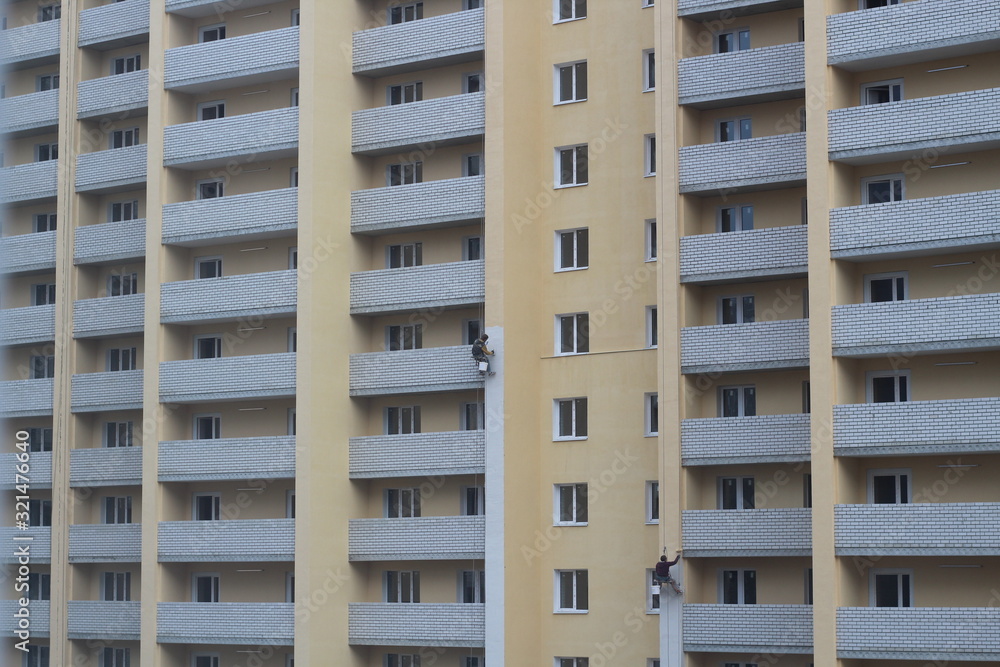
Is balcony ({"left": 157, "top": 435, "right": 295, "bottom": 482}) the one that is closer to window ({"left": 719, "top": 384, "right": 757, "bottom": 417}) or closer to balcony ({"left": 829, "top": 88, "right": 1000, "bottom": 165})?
window ({"left": 719, "top": 384, "right": 757, "bottom": 417})

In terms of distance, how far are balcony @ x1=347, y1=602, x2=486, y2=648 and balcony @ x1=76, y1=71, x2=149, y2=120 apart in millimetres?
19749

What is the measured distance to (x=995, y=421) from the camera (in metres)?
39.9

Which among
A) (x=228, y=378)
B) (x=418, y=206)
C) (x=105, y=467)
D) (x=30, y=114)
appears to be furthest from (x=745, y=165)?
(x=30, y=114)

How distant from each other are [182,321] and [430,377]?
30.1 feet

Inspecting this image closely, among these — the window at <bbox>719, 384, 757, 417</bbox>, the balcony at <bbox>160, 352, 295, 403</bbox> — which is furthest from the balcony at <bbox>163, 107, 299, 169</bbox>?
the window at <bbox>719, 384, 757, 417</bbox>

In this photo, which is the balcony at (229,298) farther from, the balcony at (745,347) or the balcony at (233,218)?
the balcony at (745,347)

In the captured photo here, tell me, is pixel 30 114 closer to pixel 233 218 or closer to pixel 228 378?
pixel 233 218

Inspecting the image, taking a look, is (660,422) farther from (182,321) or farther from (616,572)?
(182,321)

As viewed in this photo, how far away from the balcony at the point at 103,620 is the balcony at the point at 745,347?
20.7 m

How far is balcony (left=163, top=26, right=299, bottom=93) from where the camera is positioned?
52312mm

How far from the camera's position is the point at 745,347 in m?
44.8

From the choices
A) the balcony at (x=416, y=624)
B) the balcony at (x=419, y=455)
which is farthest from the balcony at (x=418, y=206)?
the balcony at (x=416, y=624)

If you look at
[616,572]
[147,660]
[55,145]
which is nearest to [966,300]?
[616,572]

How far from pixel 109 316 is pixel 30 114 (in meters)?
9.04
